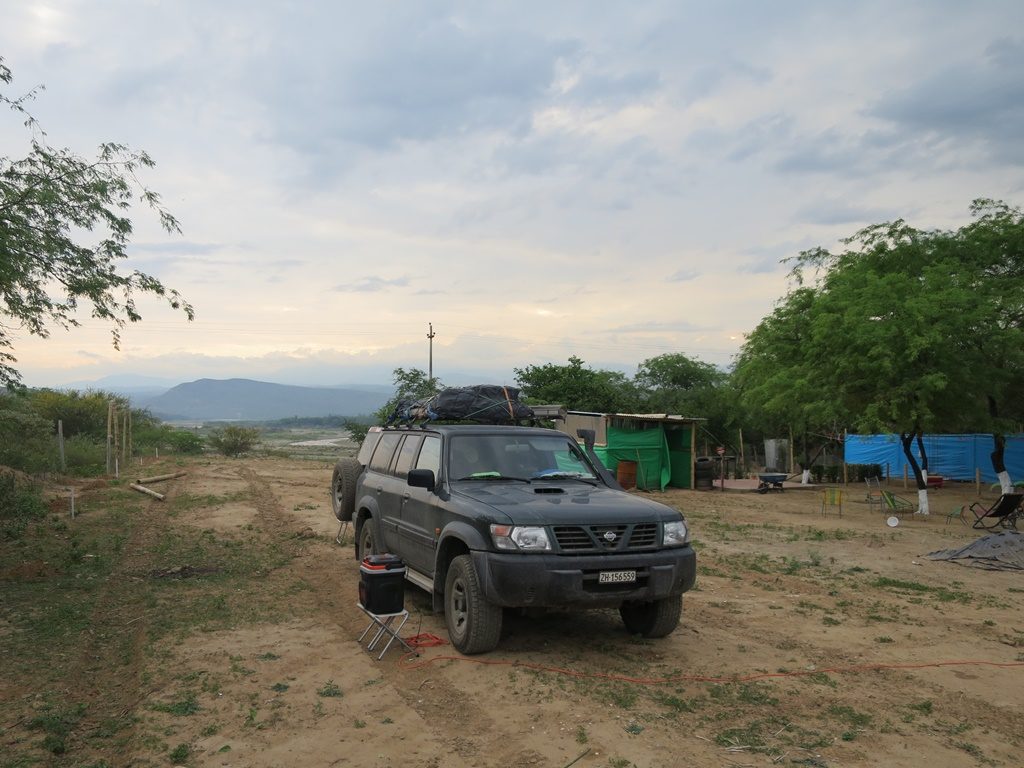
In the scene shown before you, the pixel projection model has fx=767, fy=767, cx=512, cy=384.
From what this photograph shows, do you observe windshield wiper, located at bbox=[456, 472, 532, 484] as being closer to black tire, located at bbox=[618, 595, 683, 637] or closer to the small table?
black tire, located at bbox=[618, 595, 683, 637]

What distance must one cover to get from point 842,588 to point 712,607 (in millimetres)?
2272

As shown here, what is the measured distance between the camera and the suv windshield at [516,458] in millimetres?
7215

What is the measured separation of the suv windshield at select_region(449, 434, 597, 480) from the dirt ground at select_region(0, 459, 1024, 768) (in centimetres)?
139

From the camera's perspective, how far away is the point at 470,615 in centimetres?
598

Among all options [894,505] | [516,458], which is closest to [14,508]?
[516,458]

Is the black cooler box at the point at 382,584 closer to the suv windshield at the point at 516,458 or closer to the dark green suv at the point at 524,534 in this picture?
the dark green suv at the point at 524,534

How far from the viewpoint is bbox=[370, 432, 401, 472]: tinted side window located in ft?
28.7

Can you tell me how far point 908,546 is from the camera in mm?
13281

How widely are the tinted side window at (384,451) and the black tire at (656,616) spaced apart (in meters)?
3.32

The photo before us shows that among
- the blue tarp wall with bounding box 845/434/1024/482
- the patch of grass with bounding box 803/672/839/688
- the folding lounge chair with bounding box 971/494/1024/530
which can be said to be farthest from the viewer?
the blue tarp wall with bounding box 845/434/1024/482

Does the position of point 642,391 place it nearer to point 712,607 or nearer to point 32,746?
point 712,607

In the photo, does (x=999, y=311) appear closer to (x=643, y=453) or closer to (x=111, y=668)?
(x=643, y=453)

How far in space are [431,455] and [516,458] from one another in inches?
33.4

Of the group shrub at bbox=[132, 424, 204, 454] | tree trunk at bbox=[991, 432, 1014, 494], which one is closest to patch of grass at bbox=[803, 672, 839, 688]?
tree trunk at bbox=[991, 432, 1014, 494]
